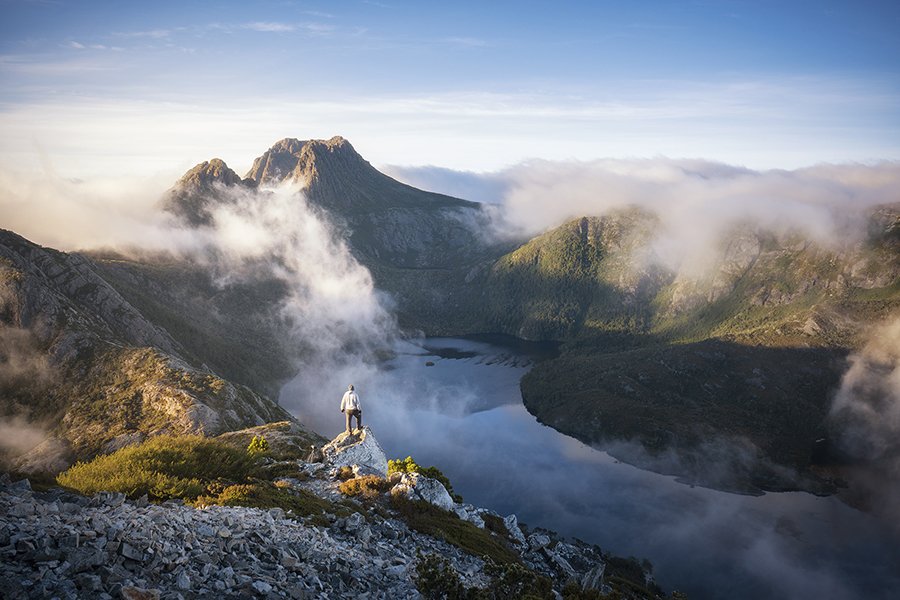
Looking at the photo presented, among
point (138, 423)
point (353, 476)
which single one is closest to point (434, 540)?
point (353, 476)

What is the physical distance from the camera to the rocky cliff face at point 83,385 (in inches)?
4441

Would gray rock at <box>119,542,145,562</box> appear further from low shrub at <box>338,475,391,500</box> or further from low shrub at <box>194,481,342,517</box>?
low shrub at <box>338,475,391,500</box>

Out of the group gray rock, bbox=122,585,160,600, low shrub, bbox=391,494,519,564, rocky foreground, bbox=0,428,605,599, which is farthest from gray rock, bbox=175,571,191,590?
low shrub, bbox=391,494,519,564

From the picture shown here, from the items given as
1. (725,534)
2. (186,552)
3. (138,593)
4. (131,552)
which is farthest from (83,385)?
(725,534)

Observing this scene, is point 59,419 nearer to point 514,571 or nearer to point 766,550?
point 514,571

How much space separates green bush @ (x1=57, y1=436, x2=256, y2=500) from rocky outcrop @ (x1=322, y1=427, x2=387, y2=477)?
1250cm

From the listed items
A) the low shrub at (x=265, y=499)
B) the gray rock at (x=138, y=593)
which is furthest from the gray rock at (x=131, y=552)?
the low shrub at (x=265, y=499)

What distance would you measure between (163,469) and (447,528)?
64.2 feet

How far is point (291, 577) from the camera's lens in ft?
75.9

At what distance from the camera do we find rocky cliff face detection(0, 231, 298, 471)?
11281 cm

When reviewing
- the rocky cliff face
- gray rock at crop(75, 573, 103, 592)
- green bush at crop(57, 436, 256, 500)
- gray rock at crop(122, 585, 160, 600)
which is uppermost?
gray rock at crop(75, 573, 103, 592)

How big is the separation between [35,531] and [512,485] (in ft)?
632

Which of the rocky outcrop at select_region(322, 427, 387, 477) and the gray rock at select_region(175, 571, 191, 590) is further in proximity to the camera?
the rocky outcrop at select_region(322, 427, 387, 477)

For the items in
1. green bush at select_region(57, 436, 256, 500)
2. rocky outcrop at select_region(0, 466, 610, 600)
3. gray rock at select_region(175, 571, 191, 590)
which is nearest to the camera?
rocky outcrop at select_region(0, 466, 610, 600)
